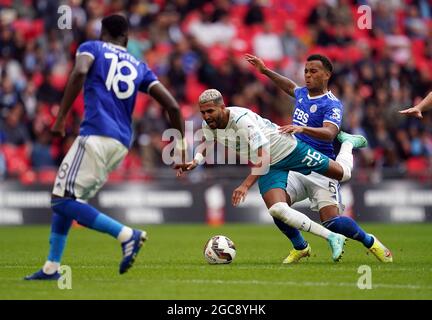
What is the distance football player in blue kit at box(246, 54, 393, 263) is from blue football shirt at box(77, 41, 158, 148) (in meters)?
3.11

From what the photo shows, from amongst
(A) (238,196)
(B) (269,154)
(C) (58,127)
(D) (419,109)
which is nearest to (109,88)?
(C) (58,127)

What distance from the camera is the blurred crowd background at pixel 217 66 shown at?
22.6m

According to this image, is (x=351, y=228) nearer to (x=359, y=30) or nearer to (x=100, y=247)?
(x=100, y=247)

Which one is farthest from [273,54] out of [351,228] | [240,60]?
[351,228]

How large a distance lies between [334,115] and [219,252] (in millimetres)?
2309

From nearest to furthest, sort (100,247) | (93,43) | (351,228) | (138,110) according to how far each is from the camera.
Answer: (93,43)
(351,228)
(100,247)
(138,110)

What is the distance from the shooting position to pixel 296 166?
1245 centimetres

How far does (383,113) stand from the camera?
2425 cm

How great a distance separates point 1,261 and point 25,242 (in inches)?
159

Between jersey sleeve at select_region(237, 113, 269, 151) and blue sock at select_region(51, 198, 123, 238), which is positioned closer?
blue sock at select_region(51, 198, 123, 238)

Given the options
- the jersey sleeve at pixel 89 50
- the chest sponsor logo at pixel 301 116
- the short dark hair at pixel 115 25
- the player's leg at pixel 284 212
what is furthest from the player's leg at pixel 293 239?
the jersey sleeve at pixel 89 50

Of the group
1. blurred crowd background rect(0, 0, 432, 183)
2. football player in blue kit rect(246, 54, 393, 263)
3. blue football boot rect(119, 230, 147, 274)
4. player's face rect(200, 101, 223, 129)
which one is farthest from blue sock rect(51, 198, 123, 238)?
blurred crowd background rect(0, 0, 432, 183)

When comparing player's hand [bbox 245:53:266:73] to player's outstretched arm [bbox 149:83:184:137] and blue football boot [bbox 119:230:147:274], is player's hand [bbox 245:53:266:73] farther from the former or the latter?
blue football boot [bbox 119:230:147:274]

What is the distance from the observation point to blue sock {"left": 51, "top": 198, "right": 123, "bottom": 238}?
991cm
